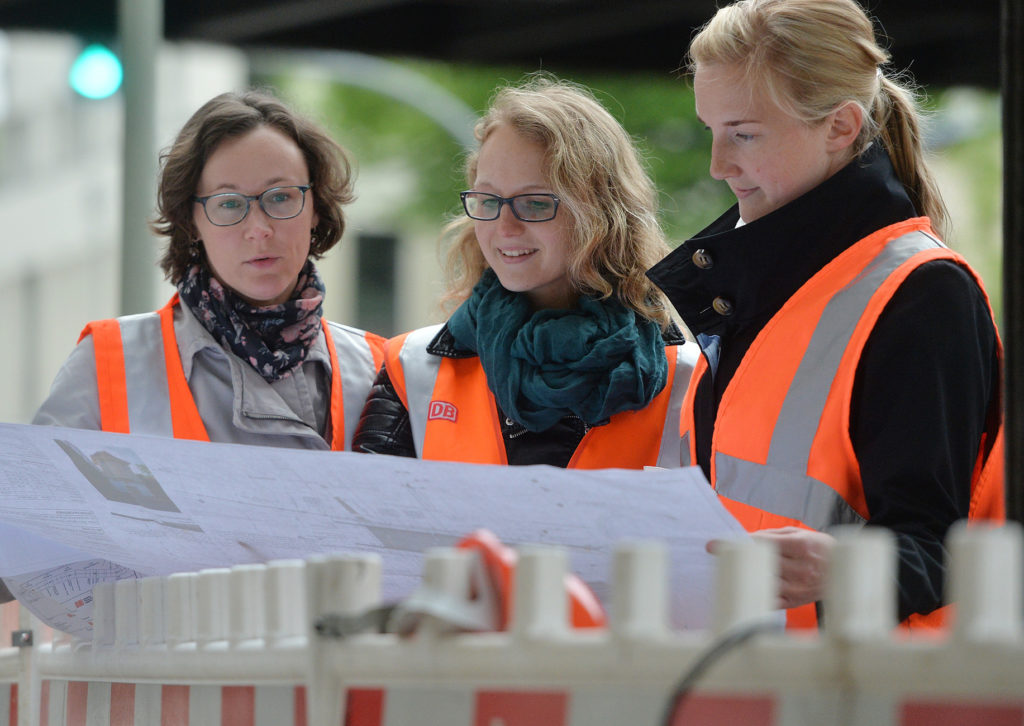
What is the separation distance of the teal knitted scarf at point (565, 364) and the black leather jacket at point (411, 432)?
0.15 feet

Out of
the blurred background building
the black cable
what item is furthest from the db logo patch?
the black cable

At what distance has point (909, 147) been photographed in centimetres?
280

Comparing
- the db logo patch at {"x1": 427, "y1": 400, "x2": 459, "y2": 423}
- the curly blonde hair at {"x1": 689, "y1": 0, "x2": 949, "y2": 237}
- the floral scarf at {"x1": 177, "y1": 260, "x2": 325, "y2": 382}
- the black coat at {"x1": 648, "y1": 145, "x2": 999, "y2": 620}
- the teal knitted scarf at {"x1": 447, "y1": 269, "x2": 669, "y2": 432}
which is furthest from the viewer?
the floral scarf at {"x1": 177, "y1": 260, "x2": 325, "y2": 382}

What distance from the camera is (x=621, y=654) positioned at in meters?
1.42

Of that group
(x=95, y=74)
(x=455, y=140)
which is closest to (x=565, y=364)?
(x=95, y=74)

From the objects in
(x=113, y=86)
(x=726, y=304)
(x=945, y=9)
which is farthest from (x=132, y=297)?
(x=945, y=9)

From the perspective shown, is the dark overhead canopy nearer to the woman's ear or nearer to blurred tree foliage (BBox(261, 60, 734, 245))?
the woman's ear

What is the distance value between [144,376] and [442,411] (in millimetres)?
719

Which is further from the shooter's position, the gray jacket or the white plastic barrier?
the gray jacket

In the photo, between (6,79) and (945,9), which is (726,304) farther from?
(6,79)

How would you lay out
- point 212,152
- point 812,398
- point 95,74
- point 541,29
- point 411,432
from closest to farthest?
point 812,398, point 411,432, point 212,152, point 95,74, point 541,29

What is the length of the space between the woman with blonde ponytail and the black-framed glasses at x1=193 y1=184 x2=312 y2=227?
1.12 m

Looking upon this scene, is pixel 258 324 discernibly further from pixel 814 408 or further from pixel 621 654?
pixel 621 654

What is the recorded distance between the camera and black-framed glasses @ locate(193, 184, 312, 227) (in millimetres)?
3529
